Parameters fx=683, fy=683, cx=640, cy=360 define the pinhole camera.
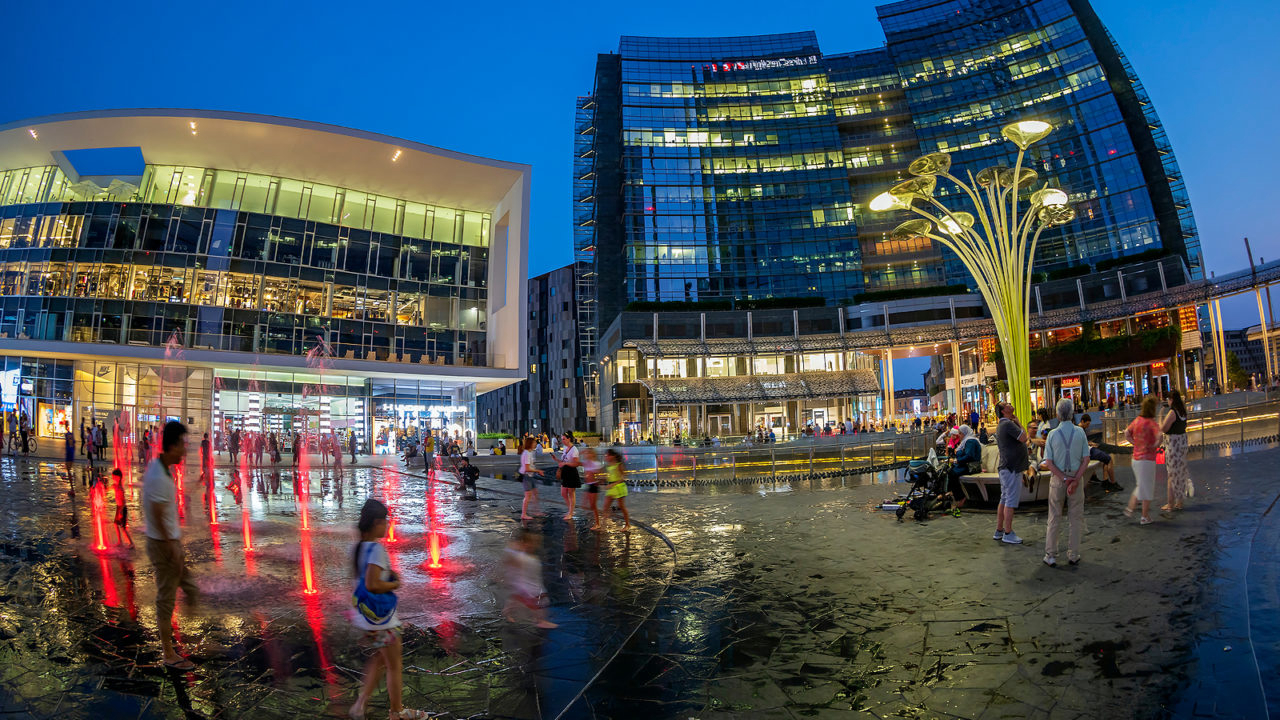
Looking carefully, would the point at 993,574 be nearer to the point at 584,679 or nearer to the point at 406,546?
the point at 584,679

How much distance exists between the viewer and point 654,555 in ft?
33.1

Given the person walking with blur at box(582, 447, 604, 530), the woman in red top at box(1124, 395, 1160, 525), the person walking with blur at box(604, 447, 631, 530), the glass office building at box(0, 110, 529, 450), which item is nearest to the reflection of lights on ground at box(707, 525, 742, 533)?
the person walking with blur at box(604, 447, 631, 530)

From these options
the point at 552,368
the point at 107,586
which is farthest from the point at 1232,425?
the point at 552,368

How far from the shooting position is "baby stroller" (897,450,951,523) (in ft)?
38.6

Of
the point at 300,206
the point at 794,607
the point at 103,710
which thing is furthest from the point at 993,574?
the point at 300,206

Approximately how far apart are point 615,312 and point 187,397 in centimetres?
4024

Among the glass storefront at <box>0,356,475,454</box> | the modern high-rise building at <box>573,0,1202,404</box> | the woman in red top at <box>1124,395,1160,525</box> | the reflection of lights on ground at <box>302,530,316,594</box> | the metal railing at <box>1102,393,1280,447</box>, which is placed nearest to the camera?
the reflection of lights on ground at <box>302,530,316,594</box>

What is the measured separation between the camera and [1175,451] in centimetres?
975

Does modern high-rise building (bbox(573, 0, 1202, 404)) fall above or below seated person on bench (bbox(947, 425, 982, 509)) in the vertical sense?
above

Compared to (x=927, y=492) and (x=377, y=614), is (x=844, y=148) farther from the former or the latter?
(x=377, y=614)

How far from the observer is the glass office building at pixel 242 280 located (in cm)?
3869

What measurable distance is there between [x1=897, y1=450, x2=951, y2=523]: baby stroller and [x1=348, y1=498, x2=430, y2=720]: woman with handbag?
9.57m

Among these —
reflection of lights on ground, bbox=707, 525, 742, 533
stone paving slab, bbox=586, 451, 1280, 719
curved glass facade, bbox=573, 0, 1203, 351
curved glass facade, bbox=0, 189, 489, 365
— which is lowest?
reflection of lights on ground, bbox=707, 525, 742, 533

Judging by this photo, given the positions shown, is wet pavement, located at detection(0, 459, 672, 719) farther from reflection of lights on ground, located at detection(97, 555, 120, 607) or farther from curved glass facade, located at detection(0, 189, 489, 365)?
curved glass facade, located at detection(0, 189, 489, 365)
